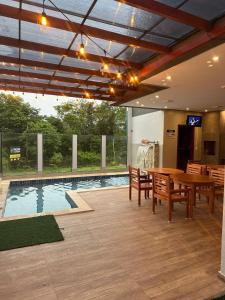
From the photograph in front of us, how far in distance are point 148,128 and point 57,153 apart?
437 cm

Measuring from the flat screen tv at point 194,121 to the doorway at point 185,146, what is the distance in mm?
352

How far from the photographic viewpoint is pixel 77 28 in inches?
131

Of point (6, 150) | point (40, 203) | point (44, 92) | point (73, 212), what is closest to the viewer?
point (73, 212)

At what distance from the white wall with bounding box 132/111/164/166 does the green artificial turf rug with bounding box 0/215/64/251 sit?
22.6 feet

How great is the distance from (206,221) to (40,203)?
4036mm

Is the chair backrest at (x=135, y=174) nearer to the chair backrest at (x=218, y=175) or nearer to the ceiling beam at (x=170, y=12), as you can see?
the chair backrest at (x=218, y=175)

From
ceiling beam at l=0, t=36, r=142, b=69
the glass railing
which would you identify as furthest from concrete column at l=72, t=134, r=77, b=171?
ceiling beam at l=0, t=36, r=142, b=69

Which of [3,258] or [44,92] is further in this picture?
[44,92]

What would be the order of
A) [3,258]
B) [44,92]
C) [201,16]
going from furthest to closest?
[44,92], [201,16], [3,258]

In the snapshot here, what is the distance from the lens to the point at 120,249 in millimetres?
3092

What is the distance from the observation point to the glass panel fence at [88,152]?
34.3 feet

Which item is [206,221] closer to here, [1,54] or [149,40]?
[149,40]

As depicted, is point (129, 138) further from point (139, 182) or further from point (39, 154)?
point (139, 182)

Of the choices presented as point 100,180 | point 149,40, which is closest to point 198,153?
point 100,180
